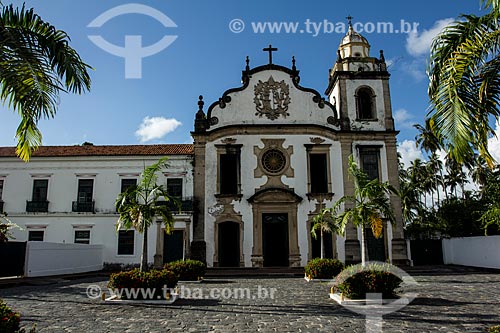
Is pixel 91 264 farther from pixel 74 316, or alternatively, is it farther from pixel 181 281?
pixel 74 316

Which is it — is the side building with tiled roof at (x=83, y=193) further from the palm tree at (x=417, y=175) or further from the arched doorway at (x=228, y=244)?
the palm tree at (x=417, y=175)

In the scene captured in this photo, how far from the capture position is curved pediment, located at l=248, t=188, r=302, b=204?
22.4 m

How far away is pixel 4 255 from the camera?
1792 centimetres

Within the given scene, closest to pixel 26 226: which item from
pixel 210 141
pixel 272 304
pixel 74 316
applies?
pixel 210 141

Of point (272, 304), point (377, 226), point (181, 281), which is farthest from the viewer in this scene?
point (181, 281)

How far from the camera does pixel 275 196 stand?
22.5 metres

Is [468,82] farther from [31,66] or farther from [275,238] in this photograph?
[275,238]

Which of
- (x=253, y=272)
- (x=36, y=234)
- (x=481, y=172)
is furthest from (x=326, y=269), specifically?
(x=481, y=172)

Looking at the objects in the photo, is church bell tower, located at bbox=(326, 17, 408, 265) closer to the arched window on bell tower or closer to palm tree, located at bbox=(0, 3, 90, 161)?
the arched window on bell tower

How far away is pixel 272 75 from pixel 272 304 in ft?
54.1

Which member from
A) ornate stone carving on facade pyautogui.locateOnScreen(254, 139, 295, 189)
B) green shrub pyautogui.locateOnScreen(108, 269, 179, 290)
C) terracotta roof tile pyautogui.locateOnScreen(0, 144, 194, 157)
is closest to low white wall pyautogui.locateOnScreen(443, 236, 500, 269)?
ornate stone carving on facade pyautogui.locateOnScreen(254, 139, 295, 189)

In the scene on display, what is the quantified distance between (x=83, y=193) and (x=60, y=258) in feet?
15.3

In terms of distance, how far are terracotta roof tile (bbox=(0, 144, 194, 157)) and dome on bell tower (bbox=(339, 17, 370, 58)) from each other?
37.3 ft

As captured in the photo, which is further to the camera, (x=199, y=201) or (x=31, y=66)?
(x=199, y=201)
